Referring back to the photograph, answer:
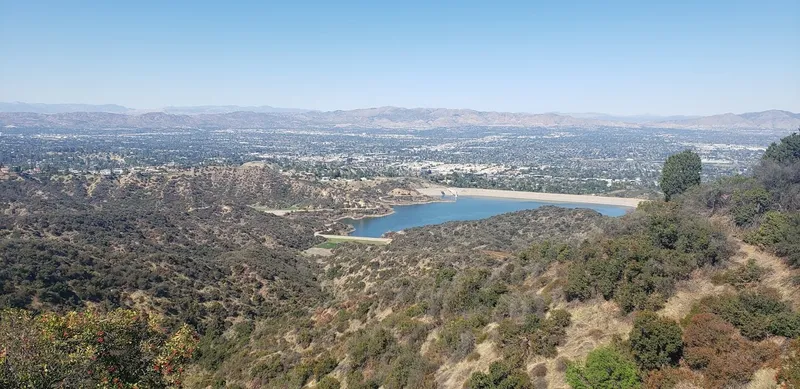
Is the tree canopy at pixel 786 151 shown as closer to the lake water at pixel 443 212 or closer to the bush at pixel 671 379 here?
the bush at pixel 671 379

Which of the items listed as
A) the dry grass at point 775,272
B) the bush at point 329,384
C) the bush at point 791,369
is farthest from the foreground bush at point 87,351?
the dry grass at point 775,272

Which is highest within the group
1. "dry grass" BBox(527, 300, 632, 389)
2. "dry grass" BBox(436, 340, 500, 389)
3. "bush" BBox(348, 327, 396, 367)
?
"dry grass" BBox(527, 300, 632, 389)

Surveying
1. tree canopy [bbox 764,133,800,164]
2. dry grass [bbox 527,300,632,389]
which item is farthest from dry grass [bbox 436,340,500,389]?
tree canopy [bbox 764,133,800,164]

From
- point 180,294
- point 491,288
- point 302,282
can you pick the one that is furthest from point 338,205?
point 491,288

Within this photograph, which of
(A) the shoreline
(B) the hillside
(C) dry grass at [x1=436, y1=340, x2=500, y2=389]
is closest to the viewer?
(B) the hillside

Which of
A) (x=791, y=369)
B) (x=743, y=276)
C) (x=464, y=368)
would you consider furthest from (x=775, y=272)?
(x=464, y=368)

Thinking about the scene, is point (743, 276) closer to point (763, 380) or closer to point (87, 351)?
point (763, 380)

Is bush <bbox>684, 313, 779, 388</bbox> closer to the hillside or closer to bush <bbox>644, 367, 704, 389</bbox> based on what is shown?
the hillside
